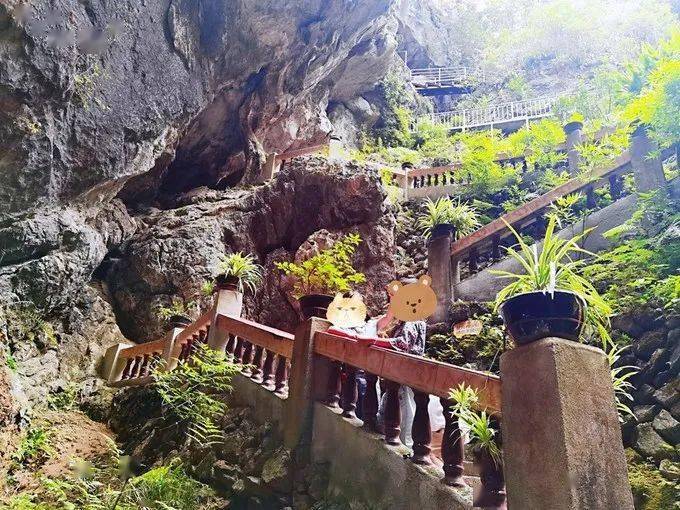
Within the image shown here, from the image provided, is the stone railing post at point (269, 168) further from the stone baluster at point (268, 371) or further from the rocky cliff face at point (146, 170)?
the stone baluster at point (268, 371)

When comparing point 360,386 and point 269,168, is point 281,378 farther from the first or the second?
point 269,168

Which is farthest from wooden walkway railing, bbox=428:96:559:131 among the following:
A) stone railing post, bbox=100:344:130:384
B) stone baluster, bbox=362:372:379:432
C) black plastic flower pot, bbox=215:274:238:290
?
stone baluster, bbox=362:372:379:432

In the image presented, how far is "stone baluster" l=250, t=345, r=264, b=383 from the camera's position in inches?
238

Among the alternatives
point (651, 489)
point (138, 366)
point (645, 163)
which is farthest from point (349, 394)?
point (645, 163)

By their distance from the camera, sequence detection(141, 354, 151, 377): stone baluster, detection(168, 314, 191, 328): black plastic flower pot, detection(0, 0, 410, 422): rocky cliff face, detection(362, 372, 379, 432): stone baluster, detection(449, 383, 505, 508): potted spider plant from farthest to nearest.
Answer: detection(168, 314, 191, 328): black plastic flower pot → detection(141, 354, 151, 377): stone baluster → detection(0, 0, 410, 422): rocky cliff face → detection(362, 372, 379, 432): stone baluster → detection(449, 383, 505, 508): potted spider plant

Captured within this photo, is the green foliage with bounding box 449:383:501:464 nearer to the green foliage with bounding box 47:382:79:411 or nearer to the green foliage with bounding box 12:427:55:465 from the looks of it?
the green foliage with bounding box 12:427:55:465

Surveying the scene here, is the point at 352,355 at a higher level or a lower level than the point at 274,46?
lower

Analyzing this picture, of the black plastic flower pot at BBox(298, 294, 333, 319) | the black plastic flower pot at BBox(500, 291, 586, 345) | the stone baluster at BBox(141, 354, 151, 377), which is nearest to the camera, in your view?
the black plastic flower pot at BBox(500, 291, 586, 345)

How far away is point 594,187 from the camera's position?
10.0 metres

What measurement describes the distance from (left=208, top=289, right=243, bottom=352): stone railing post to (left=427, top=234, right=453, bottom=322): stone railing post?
3.70m

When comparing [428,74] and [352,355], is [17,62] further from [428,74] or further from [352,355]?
[428,74]

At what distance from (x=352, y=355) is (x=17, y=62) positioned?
6130 millimetres

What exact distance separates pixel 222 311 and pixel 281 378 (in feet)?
7.97

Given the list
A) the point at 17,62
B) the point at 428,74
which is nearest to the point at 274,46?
the point at 17,62
